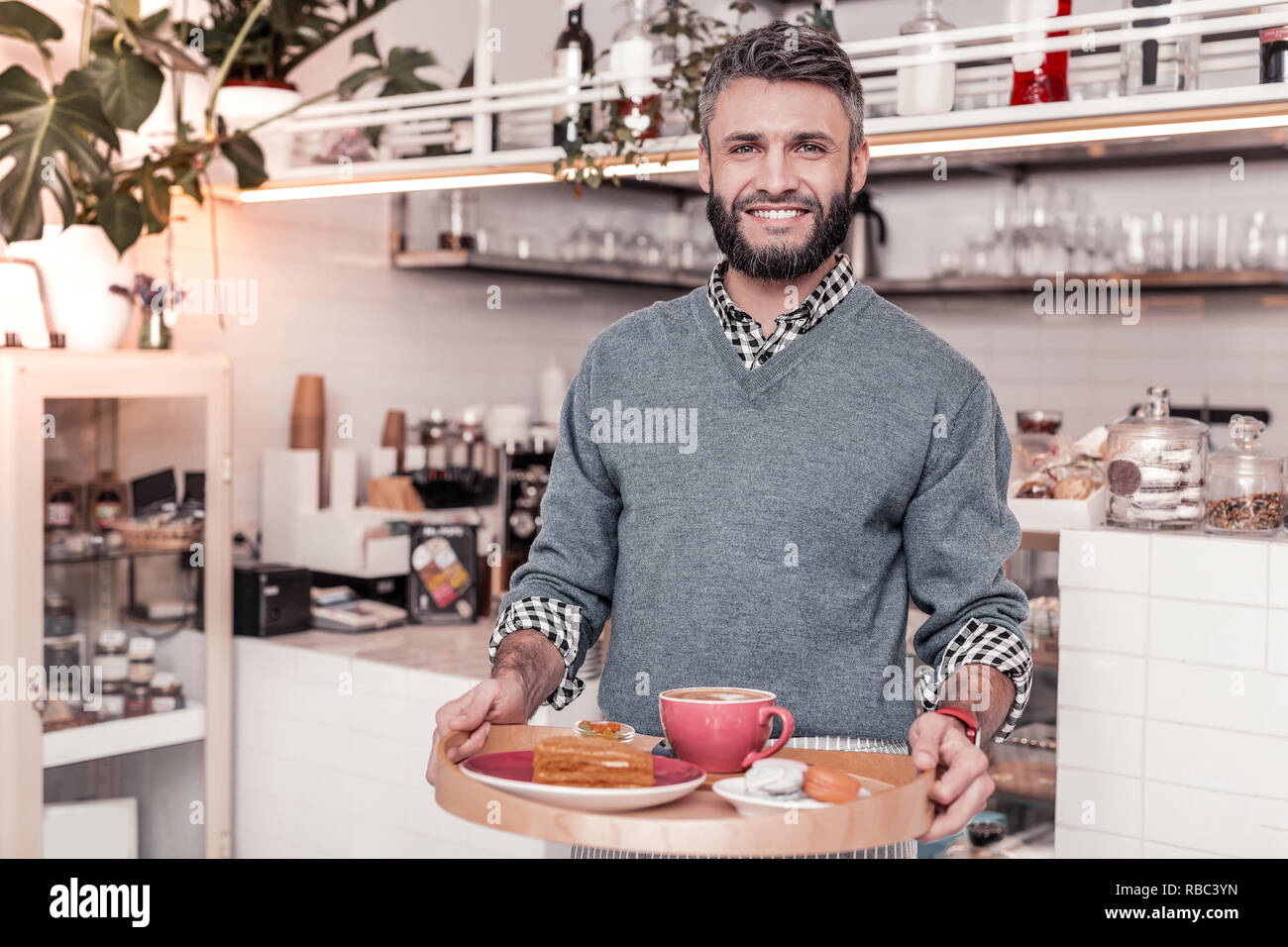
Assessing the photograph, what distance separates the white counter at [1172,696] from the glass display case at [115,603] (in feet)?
6.43

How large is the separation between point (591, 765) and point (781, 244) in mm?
597

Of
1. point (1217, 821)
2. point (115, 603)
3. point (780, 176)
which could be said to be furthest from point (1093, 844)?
point (115, 603)

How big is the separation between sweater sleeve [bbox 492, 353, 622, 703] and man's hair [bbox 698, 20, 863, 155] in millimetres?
374

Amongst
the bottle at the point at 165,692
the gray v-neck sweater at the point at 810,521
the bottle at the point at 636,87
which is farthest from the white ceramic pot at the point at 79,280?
the gray v-neck sweater at the point at 810,521

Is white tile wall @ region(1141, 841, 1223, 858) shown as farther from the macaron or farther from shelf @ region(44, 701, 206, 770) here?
shelf @ region(44, 701, 206, 770)

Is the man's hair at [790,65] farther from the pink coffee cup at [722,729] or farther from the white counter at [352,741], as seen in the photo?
the white counter at [352,741]

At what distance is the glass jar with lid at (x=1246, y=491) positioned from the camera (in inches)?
82.7

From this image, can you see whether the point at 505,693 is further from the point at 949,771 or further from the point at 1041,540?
the point at 1041,540

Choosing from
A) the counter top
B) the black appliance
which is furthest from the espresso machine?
the black appliance

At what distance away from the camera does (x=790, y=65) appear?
1330 mm

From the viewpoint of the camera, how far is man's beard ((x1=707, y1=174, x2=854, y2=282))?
135 cm

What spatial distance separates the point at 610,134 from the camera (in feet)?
8.48

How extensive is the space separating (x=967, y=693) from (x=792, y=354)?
399 millimetres
